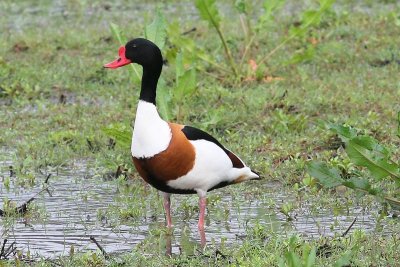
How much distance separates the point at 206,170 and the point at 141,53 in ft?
2.70

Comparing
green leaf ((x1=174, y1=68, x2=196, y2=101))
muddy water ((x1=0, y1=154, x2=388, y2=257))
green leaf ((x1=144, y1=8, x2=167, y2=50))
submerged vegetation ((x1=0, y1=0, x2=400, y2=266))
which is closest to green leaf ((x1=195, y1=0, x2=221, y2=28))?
submerged vegetation ((x1=0, y1=0, x2=400, y2=266))

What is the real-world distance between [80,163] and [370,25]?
5.15m

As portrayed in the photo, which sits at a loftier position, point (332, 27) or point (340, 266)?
point (332, 27)

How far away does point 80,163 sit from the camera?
8.23 meters

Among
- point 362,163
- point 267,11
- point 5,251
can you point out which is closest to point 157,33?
point 267,11

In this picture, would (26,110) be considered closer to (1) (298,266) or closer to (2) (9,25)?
(2) (9,25)

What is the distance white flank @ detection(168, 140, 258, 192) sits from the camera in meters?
6.22

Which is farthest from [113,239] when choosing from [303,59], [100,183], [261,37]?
[261,37]

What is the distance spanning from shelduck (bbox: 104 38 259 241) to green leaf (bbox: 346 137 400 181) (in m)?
0.96

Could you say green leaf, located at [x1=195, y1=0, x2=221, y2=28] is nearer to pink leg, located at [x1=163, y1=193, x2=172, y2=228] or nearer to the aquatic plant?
pink leg, located at [x1=163, y1=193, x2=172, y2=228]

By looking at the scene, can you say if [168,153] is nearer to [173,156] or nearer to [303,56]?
[173,156]

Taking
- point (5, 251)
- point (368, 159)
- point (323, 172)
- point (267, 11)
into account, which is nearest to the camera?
point (5, 251)

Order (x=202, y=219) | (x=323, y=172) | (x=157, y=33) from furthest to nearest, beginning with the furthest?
(x=157, y=33), (x=202, y=219), (x=323, y=172)

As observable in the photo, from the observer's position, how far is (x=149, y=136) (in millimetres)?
6043
